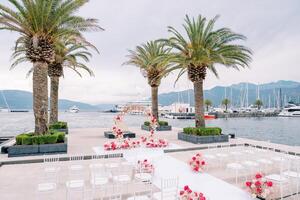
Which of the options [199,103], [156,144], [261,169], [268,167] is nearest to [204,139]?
[199,103]

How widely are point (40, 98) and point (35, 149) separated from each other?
3400mm

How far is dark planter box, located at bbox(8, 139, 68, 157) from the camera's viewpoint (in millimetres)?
13809

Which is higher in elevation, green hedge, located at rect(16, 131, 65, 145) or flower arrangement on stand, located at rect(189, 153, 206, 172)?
green hedge, located at rect(16, 131, 65, 145)

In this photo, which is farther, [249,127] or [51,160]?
[249,127]

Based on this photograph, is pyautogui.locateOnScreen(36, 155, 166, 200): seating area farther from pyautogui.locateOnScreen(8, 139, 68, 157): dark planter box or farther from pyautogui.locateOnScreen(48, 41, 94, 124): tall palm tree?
pyautogui.locateOnScreen(48, 41, 94, 124): tall palm tree

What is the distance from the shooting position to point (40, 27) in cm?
1543

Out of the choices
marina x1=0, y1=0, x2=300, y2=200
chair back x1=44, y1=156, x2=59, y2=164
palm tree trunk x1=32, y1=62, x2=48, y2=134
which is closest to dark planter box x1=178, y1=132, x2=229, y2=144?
marina x1=0, y1=0, x2=300, y2=200

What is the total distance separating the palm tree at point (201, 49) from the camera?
19391 mm

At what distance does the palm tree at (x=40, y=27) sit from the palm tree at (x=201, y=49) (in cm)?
832

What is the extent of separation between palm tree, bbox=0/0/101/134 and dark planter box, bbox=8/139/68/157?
1.52m

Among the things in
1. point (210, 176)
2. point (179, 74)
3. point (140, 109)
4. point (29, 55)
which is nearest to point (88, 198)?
point (210, 176)

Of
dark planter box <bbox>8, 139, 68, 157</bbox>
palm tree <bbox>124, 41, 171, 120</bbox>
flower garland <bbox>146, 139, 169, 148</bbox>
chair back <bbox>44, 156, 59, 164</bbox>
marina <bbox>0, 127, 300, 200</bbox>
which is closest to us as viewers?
marina <bbox>0, 127, 300, 200</bbox>

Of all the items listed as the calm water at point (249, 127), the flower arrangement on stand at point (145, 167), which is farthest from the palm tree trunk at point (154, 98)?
the flower arrangement on stand at point (145, 167)

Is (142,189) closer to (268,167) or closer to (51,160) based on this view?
(51,160)
